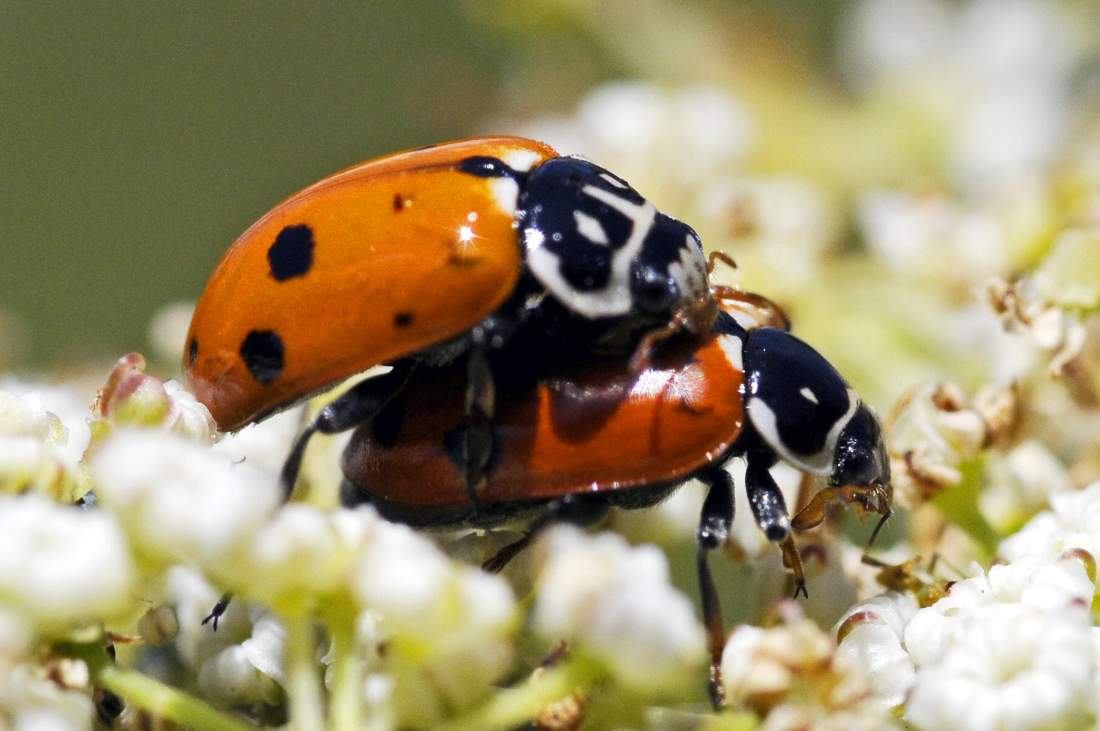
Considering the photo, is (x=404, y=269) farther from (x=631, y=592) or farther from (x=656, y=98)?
(x=656, y=98)

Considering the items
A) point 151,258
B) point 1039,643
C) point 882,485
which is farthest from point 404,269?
point 151,258

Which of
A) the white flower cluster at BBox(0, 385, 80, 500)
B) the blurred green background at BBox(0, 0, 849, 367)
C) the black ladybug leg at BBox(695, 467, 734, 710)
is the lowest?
the blurred green background at BBox(0, 0, 849, 367)

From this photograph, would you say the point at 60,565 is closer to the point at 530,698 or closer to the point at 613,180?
the point at 530,698

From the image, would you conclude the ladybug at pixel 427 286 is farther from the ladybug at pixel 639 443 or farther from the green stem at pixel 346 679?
the green stem at pixel 346 679

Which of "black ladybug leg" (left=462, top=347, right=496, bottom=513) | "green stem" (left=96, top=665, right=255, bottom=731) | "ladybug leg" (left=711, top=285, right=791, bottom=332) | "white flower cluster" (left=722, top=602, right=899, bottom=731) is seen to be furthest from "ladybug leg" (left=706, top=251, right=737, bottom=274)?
"green stem" (left=96, top=665, right=255, bottom=731)

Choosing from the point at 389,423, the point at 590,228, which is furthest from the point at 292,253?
the point at 590,228

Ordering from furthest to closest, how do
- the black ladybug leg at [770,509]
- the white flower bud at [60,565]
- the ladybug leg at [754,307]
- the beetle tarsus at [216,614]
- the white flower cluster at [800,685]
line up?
the ladybug leg at [754,307], the black ladybug leg at [770,509], the beetle tarsus at [216,614], the white flower cluster at [800,685], the white flower bud at [60,565]

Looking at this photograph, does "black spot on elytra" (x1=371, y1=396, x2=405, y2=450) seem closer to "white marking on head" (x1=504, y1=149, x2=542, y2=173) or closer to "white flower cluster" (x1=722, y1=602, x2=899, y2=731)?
"white marking on head" (x1=504, y1=149, x2=542, y2=173)

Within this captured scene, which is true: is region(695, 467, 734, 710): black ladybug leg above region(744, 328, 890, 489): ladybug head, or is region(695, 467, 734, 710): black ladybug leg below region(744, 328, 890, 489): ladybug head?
below

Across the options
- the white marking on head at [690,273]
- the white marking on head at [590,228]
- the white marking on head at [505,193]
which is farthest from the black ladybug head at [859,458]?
the white marking on head at [505,193]
